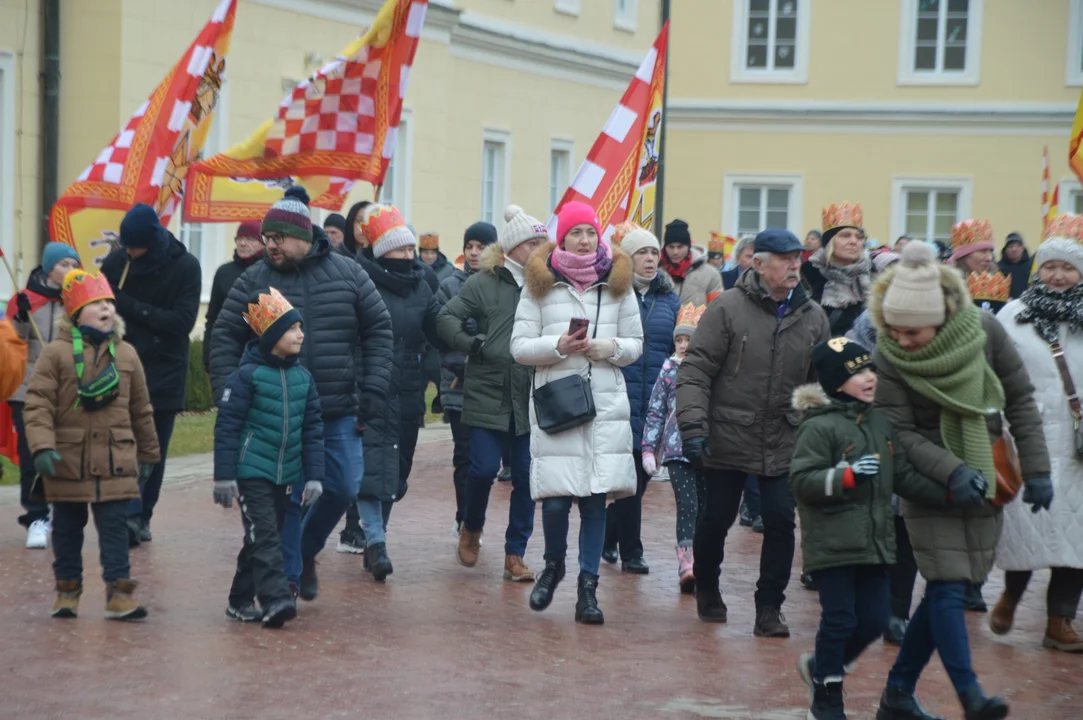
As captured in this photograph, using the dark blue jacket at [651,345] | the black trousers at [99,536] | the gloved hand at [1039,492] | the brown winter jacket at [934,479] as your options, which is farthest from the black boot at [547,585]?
the gloved hand at [1039,492]

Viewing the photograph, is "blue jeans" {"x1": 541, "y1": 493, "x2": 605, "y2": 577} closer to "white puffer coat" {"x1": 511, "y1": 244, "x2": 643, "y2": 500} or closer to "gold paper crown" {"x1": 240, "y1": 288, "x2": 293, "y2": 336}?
"white puffer coat" {"x1": 511, "y1": 244, "x2": 643, "y2": 500}

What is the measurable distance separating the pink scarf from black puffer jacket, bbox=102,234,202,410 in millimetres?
2650

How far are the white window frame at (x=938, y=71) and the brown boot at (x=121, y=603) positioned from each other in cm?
2901

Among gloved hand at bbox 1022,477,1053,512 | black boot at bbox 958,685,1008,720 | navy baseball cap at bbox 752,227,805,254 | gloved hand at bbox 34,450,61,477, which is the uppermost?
navy baseball cap at bbox 752,227,805,254

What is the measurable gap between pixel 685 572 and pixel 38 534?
12.6 ft

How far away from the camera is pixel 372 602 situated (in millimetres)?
8891

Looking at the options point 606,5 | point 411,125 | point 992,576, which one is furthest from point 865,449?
point 606,5

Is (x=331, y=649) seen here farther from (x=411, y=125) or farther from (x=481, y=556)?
(x=411, y=125)

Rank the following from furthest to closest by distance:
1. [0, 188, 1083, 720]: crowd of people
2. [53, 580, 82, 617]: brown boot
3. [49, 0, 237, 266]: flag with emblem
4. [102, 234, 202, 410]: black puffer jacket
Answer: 1. [49, 0, 237, 266]: flag with emblem
2. [102, 234, 202, 410]: black puffer jacket
3. [53, 580, 82, 617]: brown boot
4. [0, 188, 1083, 720]: crowd of people

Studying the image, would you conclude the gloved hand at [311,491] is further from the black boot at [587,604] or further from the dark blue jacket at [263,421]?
the black boot at [587,604]

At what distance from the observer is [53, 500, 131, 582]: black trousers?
8227 mm

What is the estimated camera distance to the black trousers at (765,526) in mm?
8148

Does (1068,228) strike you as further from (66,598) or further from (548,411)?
(66,598)

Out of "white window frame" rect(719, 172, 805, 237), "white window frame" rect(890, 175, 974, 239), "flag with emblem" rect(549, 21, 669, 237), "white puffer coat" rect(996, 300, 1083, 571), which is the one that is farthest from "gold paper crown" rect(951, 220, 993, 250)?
"white window frame" rect(719, 172, 805, 237)
